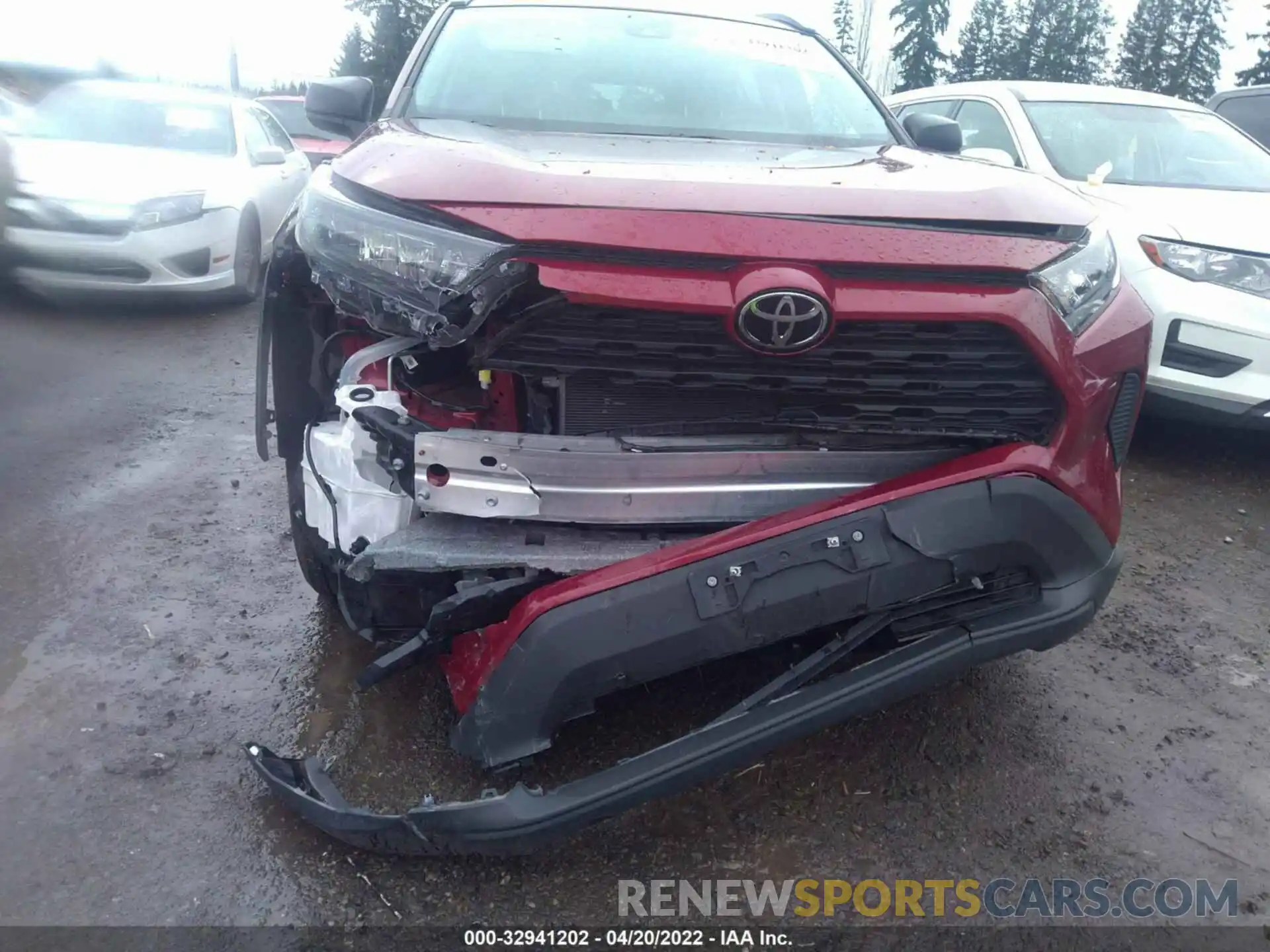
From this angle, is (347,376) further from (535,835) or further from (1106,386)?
(1106,386)

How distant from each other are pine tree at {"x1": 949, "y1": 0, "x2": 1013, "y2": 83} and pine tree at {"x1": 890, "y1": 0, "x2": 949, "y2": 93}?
89 centimetres

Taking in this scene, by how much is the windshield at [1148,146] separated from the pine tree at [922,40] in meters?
38.0

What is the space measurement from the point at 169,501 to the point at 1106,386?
3347 mm

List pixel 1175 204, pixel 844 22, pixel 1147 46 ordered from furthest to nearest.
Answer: pixel 844 22, pixel 1147 46, pixel 1175 204

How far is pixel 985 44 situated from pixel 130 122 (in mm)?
42165

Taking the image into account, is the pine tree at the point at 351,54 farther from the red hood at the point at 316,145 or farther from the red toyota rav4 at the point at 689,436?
the red toyota rav4 at the point at 689,436

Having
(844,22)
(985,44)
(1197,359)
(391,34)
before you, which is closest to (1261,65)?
(985,44)

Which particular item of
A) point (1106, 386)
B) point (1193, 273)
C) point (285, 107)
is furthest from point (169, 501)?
point (285, 107)

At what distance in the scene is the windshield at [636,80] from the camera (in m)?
2.88

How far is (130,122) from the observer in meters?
7.15

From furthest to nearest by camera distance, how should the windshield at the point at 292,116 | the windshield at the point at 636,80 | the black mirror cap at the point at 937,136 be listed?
the windshield at the point at 292,116, the black mirror cap at the point at 937,136, the windshield at the point at 636,80

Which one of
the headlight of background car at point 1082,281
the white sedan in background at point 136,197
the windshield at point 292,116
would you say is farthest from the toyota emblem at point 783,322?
the windshield at point 292,116

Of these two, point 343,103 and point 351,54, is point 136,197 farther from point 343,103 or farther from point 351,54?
point 351,54

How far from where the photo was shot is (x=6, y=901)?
74.9 inches
